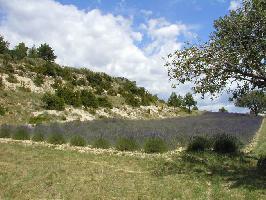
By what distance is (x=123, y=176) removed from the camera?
20266 millimetres

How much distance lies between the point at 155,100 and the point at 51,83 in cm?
2487

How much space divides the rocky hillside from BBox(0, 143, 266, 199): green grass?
23063 millimetres

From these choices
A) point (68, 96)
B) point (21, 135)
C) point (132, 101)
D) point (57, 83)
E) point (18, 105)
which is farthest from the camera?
point (132, 101)

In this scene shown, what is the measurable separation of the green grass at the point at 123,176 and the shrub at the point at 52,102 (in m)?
26.7

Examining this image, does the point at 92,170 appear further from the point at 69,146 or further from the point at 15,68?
the point at 15,68

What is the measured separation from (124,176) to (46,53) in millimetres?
67492

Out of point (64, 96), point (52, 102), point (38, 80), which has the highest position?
point (38, 80)

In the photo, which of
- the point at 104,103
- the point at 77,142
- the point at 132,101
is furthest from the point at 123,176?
the point at 132,101

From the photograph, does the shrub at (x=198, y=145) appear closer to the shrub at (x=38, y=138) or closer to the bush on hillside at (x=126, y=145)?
the bush on hillside at (x=126, y=145)

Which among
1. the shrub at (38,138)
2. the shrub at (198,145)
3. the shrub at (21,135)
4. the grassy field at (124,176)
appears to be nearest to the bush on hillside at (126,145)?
the grassy field at (124,176)

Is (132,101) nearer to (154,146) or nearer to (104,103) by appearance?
(104,103)

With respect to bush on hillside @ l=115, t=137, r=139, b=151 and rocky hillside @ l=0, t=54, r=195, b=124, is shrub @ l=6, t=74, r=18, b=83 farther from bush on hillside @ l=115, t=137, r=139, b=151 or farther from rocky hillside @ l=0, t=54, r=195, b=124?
bush on hillside @ l=115, t=137, r=139, b=151

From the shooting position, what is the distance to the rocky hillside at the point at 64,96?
51281 millimetres

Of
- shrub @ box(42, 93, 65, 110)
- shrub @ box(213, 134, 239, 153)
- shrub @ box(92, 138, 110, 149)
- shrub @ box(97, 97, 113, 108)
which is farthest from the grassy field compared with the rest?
shrub @ box(97, 97, 113, 108)
